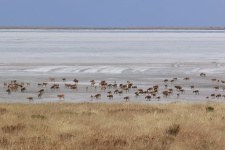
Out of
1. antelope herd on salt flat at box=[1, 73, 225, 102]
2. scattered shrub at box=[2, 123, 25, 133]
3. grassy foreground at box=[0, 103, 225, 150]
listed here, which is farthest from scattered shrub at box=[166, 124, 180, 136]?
antelope herd on salt flat at box=[1, 73, 225, 102]

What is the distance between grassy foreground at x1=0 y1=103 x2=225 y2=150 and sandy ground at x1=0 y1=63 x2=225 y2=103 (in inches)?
201

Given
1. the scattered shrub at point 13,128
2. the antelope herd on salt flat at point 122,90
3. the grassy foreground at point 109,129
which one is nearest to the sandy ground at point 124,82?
the antelope herd on salt flat at point 122,90

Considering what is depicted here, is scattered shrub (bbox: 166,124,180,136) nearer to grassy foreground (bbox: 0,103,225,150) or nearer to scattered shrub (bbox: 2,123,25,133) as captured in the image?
grassy foreground (bbox: 0,103,225,150)

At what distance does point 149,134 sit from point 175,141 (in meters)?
0.80

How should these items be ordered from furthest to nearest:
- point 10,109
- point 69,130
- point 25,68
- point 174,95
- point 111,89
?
point 25,68 → point 111,89 → point 174,95 → point 10,109 → point 69,130

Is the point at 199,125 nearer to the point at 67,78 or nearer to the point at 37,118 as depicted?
the point at 37,118

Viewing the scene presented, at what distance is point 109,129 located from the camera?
9.59 meters

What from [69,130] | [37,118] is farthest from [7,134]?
[37,118]

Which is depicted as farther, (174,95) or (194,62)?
(194,62)

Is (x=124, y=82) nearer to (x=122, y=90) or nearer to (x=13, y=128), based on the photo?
(x=122, y=90)

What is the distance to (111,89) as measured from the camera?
21453 millimetres

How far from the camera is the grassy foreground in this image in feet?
26.0

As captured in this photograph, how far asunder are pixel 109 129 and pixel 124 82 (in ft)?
46.7

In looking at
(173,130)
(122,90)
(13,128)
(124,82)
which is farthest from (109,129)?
(124,82)
